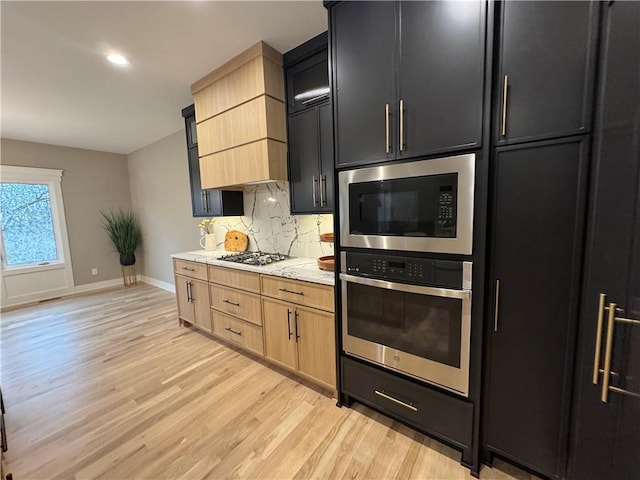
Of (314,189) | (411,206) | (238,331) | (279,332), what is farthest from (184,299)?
(411,206)

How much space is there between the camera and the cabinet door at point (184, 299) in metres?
3.07

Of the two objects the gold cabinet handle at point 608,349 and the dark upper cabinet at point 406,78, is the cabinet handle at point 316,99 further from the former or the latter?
the gold cabinet handle at point 608,349

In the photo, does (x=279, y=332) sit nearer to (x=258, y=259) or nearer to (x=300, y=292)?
(x=300, y=292)

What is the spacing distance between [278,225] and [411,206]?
1764mm

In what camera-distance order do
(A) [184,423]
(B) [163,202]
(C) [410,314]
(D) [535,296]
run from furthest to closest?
(B) [163,202] < (A) [184,423] < (C) [410,314] < (D) [535,296]

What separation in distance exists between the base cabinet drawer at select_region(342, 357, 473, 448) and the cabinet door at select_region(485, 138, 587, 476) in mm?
174

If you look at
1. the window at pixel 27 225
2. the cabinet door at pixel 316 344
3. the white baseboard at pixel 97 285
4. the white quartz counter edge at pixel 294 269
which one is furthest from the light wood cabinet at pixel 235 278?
the window at pixel 27 225

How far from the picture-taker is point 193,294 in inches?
118

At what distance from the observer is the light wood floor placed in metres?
1.44

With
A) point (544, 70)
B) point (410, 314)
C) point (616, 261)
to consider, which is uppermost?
point (544, 70)

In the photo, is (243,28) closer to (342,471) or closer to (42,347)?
(342,471)

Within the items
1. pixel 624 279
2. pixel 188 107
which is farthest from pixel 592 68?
pixel 188 107

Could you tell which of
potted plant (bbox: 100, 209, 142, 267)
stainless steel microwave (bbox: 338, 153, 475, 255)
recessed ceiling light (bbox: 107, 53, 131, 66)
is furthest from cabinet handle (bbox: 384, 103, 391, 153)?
potted plant (bbox: 100, 209, 142, 267)

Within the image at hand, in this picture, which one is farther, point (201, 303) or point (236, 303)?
point (201, 303)
